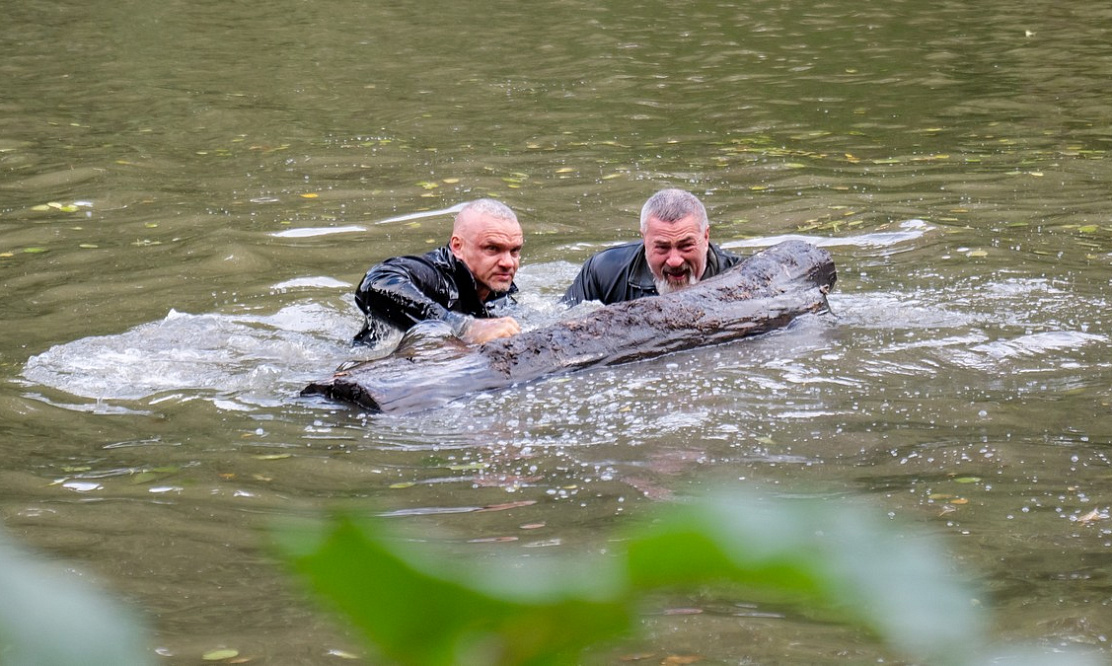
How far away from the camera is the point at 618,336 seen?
7.25 m

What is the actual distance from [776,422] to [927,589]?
5614 mm

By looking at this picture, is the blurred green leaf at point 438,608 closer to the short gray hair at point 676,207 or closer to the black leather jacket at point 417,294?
the black leather jacket at point 417,294

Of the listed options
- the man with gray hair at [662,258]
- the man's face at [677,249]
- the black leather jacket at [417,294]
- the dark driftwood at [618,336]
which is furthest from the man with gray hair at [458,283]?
the man's face at [677,249]

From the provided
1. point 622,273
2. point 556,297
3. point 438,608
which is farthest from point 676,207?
point 438,608

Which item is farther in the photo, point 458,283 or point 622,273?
point 622,273

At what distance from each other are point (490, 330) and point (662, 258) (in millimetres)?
1723

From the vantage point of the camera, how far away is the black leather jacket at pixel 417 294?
7.57m

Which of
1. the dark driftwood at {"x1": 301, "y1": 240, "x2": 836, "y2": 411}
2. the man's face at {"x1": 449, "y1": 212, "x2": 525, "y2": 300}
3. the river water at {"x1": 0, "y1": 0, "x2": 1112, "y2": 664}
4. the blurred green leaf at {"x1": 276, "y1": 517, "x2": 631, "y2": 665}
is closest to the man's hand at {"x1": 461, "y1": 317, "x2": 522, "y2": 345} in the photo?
the dark driftwood at {"x1": 301, "y1": 240, "x2": 836, "y2": 411}

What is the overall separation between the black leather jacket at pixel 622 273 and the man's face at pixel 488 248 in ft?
2.47

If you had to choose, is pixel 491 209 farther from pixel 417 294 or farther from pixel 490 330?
pixel 490 330

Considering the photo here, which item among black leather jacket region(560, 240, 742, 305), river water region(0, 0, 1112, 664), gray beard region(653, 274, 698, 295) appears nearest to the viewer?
river water region(0, 0, 1112, 664)

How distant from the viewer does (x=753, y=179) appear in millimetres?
12367

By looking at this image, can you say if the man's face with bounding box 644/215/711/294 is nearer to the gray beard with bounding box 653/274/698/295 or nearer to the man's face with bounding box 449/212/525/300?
the gray beard with bounding box 653/274/698/295

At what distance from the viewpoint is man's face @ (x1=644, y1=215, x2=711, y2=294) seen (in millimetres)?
8422
